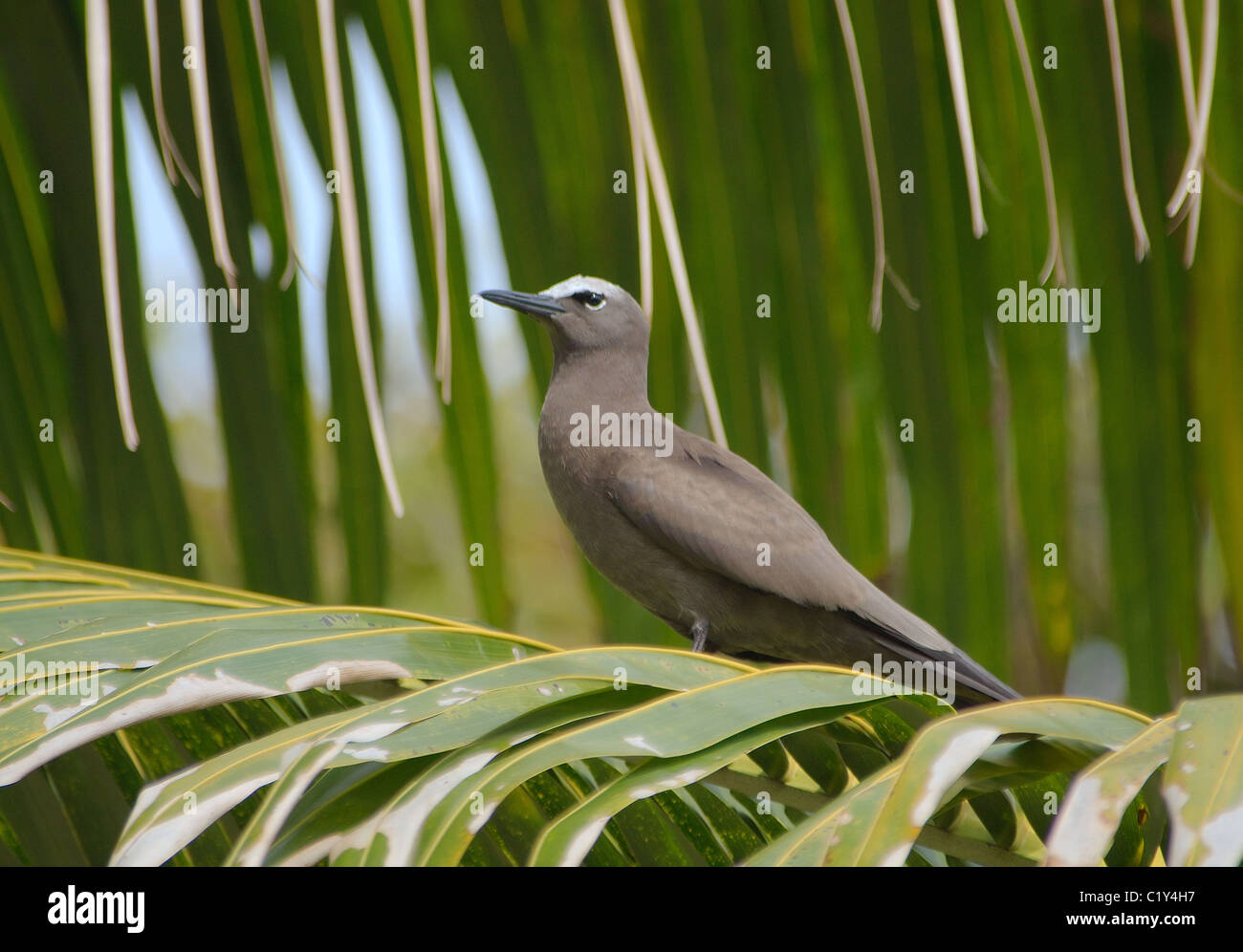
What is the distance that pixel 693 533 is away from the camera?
2066 millimetres

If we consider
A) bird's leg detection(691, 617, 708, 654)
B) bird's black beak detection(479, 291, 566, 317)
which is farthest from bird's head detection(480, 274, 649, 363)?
bird's leg detection(691, 617, 708, 654)

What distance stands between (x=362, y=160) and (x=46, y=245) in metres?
0.51

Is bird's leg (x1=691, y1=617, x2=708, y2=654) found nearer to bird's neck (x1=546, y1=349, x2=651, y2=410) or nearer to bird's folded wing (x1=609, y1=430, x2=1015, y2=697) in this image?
bird's folded wing (x1=609, y1=430, x2=1015, y2=697)

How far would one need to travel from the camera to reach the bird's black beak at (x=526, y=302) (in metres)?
1.98

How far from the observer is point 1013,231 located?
1.61 metres

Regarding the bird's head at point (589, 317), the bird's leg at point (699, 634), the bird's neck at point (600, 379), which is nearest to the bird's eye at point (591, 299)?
the bird's head at point (589, 317)

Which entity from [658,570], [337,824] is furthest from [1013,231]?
[337,824]

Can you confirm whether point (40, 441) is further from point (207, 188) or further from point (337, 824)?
point (337, 824)

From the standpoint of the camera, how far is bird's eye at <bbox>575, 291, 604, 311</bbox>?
2211 mm

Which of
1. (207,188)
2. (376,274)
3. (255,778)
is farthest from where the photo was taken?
(376,274)

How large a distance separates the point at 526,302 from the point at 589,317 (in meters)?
0.27

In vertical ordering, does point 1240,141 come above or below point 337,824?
above

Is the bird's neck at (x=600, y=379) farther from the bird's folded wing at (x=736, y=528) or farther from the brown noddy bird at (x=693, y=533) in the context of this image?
the bird's folded wing at (x=736, y=528)

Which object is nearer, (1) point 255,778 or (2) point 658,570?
(1) point 255,778
